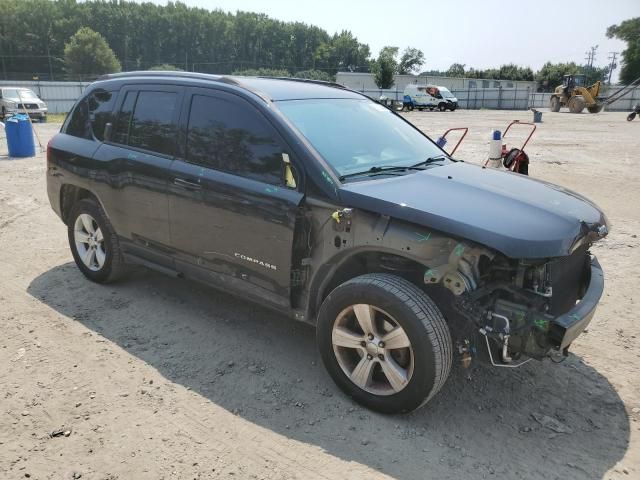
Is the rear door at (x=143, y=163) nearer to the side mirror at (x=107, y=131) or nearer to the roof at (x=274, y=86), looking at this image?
the side mirror at (x=107, y=131)

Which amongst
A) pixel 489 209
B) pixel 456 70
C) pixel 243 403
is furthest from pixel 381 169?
pixel 456 70

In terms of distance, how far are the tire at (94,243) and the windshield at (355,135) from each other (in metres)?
2.22

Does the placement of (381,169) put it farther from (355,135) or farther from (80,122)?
(80,122)

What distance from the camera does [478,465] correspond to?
2803 millimetres

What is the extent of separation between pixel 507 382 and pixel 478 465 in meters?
0.95

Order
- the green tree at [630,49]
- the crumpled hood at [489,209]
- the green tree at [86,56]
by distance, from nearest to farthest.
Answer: the crumpled hood at [489,209] → the green tree at [630,49] → the green tree at [86,56]

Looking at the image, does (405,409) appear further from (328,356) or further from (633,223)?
(633,223)

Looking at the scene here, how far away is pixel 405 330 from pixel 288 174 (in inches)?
49.7

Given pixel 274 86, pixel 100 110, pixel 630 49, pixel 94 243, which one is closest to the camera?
pixel 274 86

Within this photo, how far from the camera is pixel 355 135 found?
388 centimetres

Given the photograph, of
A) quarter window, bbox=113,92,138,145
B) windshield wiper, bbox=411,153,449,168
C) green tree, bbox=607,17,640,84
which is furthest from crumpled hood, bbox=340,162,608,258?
green tree, bbox=607,17,640,84

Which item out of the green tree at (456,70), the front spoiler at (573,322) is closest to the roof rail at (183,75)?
the front spoiler at (573,322)

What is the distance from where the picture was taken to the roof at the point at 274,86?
3867 mm

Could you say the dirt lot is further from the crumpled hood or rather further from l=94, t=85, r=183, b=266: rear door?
the crumpled hood
